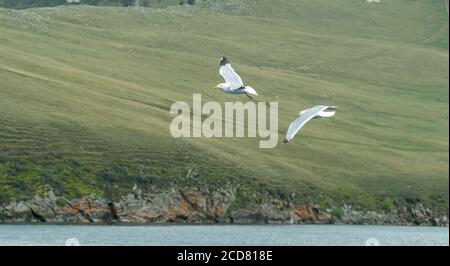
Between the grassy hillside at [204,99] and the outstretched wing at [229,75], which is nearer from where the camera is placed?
the outstretched wing at [229,75]

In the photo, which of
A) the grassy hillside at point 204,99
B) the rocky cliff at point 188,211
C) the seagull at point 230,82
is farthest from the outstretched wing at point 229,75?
the grassy hillside at point 204,99

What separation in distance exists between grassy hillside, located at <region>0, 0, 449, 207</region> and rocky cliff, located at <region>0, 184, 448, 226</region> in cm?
183

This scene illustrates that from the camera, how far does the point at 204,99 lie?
141250 millimetres

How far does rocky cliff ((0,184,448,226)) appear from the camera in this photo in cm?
8869

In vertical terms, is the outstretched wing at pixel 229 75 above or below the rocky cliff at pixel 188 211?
above

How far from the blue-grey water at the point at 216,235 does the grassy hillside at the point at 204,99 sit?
1050cm

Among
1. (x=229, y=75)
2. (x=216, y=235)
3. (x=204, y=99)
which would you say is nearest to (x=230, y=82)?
(x=229, y=75)

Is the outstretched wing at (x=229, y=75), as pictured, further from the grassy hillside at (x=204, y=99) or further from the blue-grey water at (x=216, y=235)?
the grassy hillside at (x=204, y=99)

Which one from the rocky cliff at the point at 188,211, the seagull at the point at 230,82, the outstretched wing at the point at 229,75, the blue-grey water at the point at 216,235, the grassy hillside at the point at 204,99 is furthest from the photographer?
the grassy hillside at the point at 204,99

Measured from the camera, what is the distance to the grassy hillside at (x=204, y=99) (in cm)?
10138
